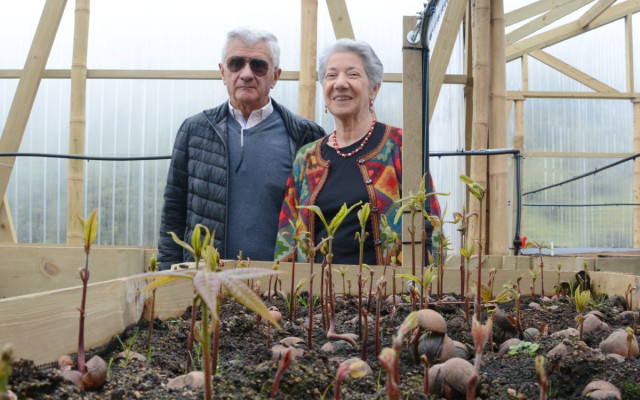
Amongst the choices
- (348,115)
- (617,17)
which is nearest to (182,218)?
(348,115)

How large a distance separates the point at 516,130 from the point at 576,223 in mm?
2152

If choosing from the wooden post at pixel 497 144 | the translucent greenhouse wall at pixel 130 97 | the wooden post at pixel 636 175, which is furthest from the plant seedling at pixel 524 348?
the wooden post at pixel 636 175

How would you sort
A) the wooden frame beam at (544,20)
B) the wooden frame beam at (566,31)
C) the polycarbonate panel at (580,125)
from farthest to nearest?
the polycarbonate panel at (580,125), the wooden frame beam at (566,31), the wooden frame beam at (544,20)

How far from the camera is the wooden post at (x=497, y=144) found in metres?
4.02

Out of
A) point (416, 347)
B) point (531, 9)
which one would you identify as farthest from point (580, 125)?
point (416, 347)

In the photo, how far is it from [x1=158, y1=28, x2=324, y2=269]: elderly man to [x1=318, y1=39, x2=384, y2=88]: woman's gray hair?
255 millimetres

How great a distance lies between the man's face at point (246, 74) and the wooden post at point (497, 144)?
193 centimetres

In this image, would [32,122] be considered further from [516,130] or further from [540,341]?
[516,130]

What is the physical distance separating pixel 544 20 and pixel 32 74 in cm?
750

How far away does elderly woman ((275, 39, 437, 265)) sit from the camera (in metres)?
2.25

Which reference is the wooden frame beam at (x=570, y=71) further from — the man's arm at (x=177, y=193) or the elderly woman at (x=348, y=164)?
the man's arm at (x=177, y=193)

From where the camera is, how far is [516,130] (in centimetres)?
1144

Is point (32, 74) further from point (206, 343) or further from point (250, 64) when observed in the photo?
point (206, 343)

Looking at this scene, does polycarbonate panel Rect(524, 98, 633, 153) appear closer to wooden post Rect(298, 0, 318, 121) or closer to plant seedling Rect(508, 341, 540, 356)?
wooden post Rect(298, 0, 318, 121)
